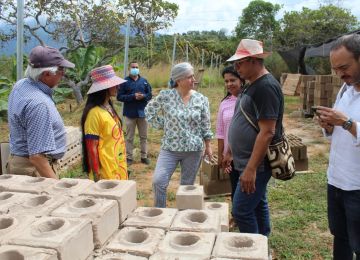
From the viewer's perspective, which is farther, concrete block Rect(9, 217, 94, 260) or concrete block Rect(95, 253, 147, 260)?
concrete block Rect(95, 253, 147, 260)

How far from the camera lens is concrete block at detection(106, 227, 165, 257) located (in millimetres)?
1868

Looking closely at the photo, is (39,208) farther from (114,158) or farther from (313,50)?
(313,50)

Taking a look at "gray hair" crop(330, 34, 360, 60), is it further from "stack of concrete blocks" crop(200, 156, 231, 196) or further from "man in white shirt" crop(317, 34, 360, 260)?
"stack of concrete blocks" crop(200, 156, 231, 196)

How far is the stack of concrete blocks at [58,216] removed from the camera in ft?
5.58

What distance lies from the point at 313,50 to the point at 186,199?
1190 cm

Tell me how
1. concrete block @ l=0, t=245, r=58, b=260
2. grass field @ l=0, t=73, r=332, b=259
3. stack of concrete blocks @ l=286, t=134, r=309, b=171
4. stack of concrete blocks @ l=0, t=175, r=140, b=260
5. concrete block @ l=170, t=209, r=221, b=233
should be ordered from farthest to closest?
stack of concrete blocks @ l=286, t=134, r=309, b=171 → grass field @ l=0, t=73, r=332, b=259 → concrete block @ l=170, t=209, r=221, b=233 → stack of concrete blocks @ l=0, t=175, r=140, b=260 → concrete block @ l=0, t=245, r=58, b=260

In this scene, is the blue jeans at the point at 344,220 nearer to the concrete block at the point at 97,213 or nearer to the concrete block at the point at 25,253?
the concrete block at the point at 97,213

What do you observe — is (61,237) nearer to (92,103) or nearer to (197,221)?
(197,221)

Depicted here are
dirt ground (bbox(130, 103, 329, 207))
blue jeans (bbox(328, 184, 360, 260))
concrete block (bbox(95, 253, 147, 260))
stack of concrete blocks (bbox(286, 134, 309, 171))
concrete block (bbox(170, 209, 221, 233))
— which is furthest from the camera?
stack of concrete blocks (bbox(286, 134, 309, 171))

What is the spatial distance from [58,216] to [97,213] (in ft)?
0.66

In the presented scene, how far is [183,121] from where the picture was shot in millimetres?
3631

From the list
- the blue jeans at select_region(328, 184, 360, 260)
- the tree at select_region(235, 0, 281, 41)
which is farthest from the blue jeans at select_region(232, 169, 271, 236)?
the tree at select_region(235, 0, 281, 41)

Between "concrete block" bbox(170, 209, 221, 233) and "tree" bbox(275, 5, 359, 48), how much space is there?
29561mm

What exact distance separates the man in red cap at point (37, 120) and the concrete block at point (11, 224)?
0.70 metres
